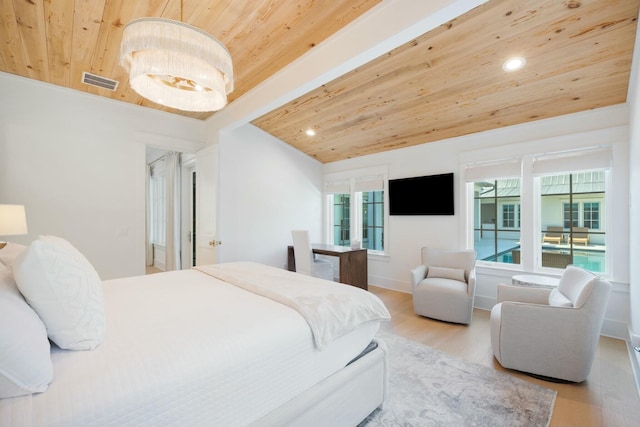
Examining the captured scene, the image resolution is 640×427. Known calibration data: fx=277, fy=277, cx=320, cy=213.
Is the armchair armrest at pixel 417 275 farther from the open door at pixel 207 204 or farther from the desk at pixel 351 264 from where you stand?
the open door at pixel 207 204

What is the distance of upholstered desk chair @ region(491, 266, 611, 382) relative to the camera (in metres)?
1.97

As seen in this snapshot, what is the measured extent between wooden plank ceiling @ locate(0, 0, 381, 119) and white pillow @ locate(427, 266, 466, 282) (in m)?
2.96

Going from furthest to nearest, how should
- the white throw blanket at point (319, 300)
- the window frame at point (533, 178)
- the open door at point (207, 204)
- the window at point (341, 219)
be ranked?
the window at point (341, 219) → the open door at point (207, 204) → the window frame at point (533, 178) → the white throw blanket at point (319, 300)

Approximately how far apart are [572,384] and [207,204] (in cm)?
425

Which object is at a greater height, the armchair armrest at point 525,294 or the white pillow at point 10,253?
the white pillow at point 10,253

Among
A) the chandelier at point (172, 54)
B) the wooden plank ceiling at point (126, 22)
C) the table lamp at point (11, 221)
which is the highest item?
the wooden plank ceiling at point (126, 22)

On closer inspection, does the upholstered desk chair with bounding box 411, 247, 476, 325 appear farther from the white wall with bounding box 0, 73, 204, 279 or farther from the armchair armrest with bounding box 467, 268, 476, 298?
the white wall with bounding box 0, 73, 204, 279

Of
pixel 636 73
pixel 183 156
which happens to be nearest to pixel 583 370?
pixel 636 73

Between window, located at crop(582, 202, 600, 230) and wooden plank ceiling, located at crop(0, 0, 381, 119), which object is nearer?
wooden plank ceiling, located at crop(0, 0, 381, 119)

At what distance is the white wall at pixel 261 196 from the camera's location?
4.04 metres

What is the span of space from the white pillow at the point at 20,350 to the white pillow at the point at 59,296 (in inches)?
2.0

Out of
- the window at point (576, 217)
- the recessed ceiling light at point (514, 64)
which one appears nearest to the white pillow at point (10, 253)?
the recessed ceiling light at point (514, 64)

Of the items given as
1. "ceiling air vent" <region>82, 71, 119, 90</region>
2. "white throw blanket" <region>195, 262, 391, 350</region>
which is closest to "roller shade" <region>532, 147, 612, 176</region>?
"white throw blanket" <region>195, 262, 391, 350</region>

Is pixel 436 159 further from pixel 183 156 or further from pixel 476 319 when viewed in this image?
pixel 183 156
